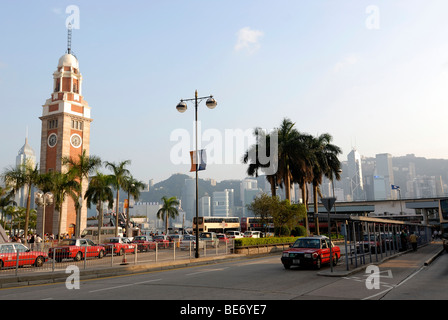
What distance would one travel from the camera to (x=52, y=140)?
257 ft

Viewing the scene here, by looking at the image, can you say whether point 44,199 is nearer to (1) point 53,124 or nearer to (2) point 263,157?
(2) point 263,157

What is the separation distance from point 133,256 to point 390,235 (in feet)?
68.8

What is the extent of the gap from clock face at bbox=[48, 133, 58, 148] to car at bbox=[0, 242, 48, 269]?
60849 mm

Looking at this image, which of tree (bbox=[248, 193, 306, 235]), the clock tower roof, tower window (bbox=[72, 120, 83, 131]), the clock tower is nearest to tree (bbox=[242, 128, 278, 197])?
tree (bbox=[248, 193, 306, 235])

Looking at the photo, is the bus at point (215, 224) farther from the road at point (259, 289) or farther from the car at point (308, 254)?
the road at point (259, 289)

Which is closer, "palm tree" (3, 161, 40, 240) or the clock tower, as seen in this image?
"palm tree" (3, 161, 40, 240)

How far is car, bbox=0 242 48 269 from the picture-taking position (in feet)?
61.9

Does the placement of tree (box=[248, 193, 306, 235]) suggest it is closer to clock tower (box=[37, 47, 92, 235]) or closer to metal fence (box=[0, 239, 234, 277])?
metal fence (box=[0, 239, 234, 277])

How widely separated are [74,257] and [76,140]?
206 ft
